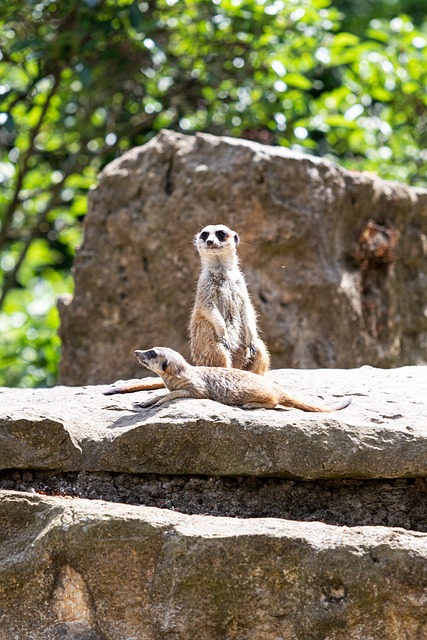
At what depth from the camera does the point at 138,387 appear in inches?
189

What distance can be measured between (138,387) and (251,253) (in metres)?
2.45

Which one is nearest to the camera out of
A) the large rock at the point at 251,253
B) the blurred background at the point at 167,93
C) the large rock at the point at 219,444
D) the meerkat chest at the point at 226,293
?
the large rock at the point at 219,444

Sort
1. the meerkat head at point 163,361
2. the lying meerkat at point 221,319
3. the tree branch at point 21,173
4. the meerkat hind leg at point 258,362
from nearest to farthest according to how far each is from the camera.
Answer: the meerkat head at point 163,361 < the lying meerkat at point 221,319 < the meerkat hind leg at point 258,362 < the tree branch at point 21,173

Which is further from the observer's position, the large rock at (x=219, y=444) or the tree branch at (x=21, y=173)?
the tree branch at (x=21, y=173)

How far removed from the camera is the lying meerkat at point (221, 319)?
5027 millimetres

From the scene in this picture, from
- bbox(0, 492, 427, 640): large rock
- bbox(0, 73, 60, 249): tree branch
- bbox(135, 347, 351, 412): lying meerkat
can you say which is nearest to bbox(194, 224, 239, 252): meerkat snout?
bbox(135, 347, 351, 412): lying meerkat

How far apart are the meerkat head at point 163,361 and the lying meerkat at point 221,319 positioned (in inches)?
14.1

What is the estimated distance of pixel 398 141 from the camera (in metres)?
9.55

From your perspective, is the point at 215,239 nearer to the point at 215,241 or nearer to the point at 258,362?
the point at 215,241

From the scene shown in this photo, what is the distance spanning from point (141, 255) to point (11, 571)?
3.99m

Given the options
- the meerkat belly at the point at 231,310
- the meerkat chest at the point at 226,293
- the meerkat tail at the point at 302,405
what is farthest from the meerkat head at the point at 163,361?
the meerkat chest at the point at 226,293

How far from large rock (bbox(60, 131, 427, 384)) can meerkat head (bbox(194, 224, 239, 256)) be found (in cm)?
142

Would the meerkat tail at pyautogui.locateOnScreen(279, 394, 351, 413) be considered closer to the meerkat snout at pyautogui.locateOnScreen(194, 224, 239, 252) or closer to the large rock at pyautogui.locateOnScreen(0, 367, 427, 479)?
the large rock at pyautogui.locateOnScreen(0, 367, 427, 479)

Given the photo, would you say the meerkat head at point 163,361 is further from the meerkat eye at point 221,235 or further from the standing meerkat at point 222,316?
the meerkat eye at point 221,235
